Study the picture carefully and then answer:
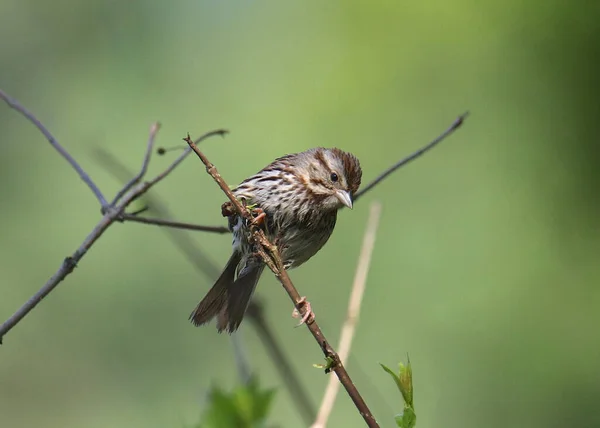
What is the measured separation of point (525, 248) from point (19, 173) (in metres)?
5.42

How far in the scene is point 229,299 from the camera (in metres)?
3.79

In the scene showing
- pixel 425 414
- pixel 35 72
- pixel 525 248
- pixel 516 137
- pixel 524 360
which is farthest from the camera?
pixel 35 72

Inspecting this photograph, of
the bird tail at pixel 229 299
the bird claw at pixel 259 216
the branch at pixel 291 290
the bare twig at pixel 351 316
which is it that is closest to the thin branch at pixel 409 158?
the bare twig at pixel 351 316

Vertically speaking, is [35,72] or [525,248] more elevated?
[35,72]

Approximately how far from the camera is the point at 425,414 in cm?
709

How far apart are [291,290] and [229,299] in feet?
5.33

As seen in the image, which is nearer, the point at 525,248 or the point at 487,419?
the point at 487,419

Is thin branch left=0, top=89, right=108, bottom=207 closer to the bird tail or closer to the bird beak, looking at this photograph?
the bird tail

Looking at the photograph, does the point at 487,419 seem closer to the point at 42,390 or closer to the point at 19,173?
the point at 42,390

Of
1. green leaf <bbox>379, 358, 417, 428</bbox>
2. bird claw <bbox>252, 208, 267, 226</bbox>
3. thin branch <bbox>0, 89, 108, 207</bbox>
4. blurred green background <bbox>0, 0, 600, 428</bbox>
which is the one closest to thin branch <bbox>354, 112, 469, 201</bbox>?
bird claw <bbox>252, 208, 267, 226</bbox>

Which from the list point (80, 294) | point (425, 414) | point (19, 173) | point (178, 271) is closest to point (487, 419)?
point (425, 414)

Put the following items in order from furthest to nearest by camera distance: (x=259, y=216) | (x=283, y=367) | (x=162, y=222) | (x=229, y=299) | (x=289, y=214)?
(x=229, y=299) < (x=289, y=214) < (x=259, y=216) < (x=162, y=222) < (x=283, y=367)

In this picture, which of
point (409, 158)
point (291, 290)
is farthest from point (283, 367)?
point (409, 158)

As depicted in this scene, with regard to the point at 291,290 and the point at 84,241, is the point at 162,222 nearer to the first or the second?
the point at 84,241
